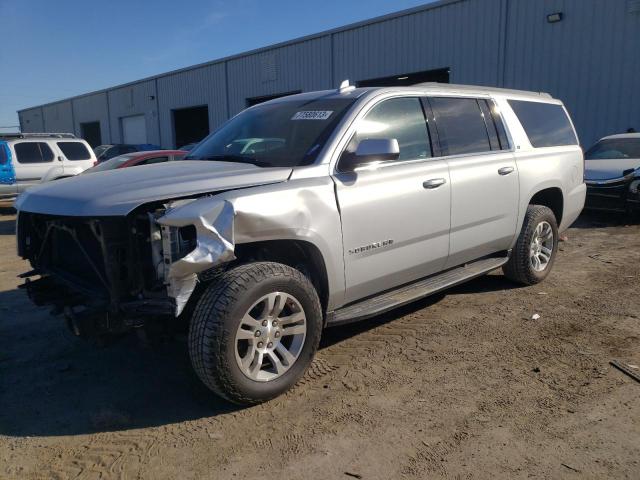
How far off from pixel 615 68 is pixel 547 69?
5.36 feet

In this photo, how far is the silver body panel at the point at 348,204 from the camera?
9.23ft

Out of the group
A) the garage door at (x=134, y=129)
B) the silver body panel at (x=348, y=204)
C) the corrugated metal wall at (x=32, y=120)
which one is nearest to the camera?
the silver body panel at (x=348, y=204)

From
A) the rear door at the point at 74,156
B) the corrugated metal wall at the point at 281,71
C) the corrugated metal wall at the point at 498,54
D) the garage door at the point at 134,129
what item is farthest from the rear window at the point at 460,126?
the garage door at the point at 134,129

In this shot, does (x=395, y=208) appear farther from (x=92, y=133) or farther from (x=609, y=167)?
(x=92, y=133)

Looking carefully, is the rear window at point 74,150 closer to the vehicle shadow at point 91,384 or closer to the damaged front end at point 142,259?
the vehicle shadow at point 91,384

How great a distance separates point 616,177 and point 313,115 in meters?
7.53

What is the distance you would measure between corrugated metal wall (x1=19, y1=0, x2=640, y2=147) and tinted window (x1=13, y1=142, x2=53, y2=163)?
1012 cm

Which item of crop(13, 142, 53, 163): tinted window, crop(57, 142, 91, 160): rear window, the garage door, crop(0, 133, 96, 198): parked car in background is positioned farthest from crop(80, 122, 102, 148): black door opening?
crop(13, 142, 53, 163): tinted window

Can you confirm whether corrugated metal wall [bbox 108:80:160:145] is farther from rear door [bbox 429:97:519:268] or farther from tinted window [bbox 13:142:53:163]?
rear door [bbox 429:97:519:268]

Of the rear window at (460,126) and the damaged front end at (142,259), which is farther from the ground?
the rear window at (460,126)

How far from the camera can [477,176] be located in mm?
4383

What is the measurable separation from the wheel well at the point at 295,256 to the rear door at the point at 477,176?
52.4 inches

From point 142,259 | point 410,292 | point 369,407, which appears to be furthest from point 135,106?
point 369,407

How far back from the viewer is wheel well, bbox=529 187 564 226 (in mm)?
5523
